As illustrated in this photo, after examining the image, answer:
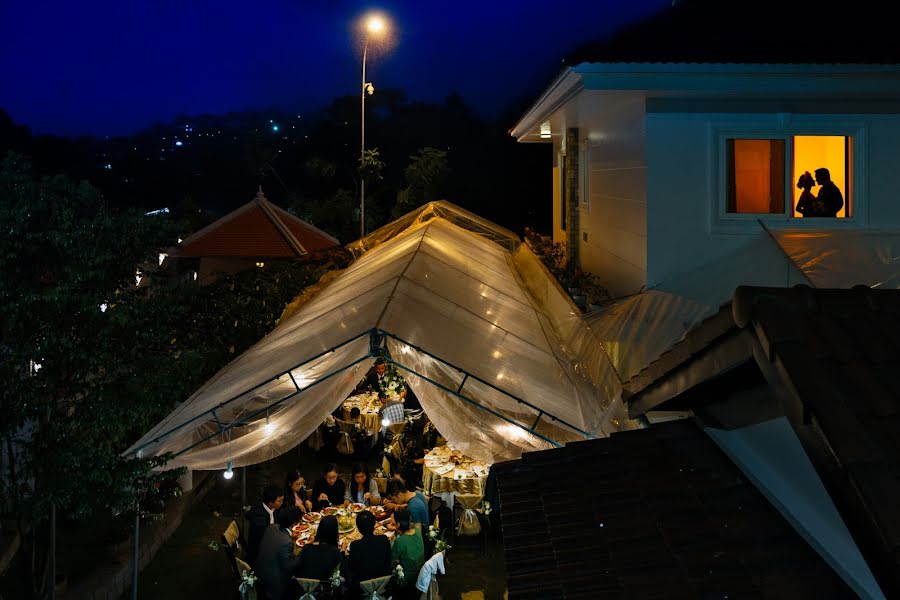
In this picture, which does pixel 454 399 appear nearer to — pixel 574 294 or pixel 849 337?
pixel 574 294

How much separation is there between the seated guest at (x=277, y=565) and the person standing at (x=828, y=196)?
6975mm

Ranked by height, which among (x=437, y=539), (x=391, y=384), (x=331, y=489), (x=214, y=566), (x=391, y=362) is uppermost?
(x=391, y=362)

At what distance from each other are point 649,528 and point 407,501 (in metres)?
8.06

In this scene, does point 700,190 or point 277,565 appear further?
point 700,190

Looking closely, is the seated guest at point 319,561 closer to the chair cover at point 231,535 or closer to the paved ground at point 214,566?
the chair cover at point 231,535

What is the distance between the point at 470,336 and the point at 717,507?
4.94 metres

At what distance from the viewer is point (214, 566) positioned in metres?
11.1

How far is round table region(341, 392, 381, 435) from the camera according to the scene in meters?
16.2

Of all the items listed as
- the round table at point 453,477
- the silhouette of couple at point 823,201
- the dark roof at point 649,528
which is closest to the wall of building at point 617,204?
the silhouette of couple at point 823,201

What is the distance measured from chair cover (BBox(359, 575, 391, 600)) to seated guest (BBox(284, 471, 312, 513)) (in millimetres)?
2444

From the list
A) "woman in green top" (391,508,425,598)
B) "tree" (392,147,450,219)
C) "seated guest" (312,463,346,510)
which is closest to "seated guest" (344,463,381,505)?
"seated guest" (312,463,346,510)

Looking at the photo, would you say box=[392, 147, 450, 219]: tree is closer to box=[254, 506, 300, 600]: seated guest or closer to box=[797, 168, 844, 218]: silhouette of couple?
box=[797, 168, 844, 218]: silhouette of couple

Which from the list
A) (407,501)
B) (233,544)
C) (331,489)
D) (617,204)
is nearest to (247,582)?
(233,544)

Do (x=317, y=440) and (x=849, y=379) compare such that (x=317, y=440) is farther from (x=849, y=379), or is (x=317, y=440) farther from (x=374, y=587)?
(x=849, y=379)
